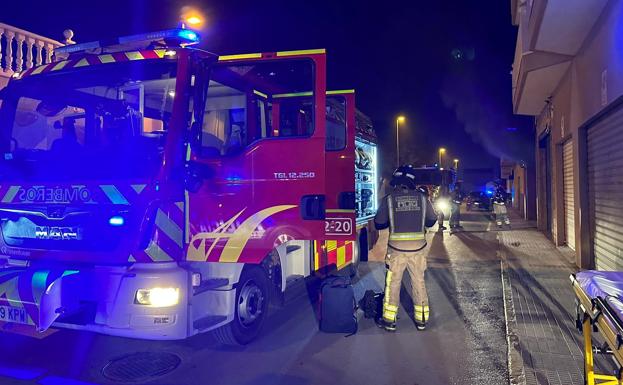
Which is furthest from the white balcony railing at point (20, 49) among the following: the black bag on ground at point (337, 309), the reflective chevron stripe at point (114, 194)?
the black bag on ground at point (337, 309)

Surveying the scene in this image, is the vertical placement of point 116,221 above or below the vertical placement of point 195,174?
below

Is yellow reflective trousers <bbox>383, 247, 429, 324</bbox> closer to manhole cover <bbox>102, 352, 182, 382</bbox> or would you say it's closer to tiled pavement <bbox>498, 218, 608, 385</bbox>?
tiled pavement <bbox>498, 218, 608, 385</bbox>

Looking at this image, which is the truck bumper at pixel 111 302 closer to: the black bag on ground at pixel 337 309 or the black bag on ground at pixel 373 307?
the black bag on ground at pixel 337 309

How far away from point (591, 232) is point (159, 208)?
765cm

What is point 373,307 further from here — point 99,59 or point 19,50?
point 19,50

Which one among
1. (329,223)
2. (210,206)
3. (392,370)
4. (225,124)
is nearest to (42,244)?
(210,206)

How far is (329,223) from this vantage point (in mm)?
5000

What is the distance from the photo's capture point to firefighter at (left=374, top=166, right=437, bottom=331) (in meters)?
5.69

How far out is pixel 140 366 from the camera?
466 centimetres

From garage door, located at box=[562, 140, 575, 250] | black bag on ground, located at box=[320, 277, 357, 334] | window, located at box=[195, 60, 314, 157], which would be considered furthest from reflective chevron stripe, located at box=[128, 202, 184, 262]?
garage door, located at box=[562, 140, 575, 250]

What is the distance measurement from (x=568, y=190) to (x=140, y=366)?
33.5ft

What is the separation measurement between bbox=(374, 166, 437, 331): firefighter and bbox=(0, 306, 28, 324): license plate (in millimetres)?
3610

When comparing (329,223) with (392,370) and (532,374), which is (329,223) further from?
(532,374)

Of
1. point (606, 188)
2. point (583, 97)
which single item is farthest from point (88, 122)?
point (583, 97)
